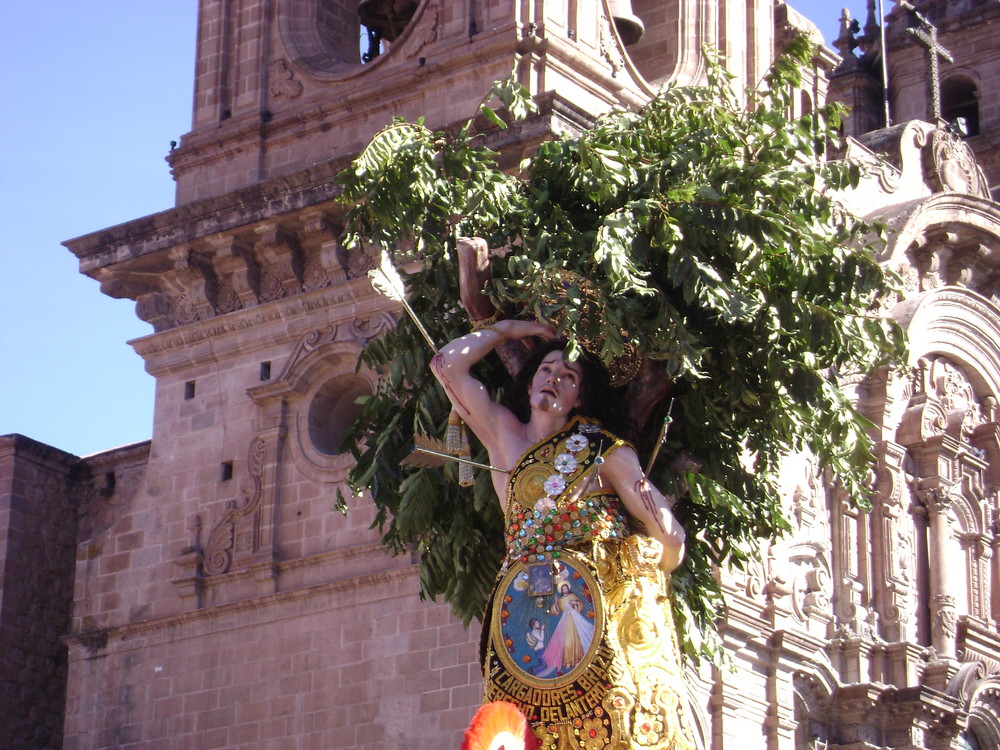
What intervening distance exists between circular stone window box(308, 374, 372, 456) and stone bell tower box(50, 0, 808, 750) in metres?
Answer: 0.02

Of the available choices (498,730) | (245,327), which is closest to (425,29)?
(245,327)

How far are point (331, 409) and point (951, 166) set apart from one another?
287 inches

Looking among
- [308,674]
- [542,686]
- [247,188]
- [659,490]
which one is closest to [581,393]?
[659,490]

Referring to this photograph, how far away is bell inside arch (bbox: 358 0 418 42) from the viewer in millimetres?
20872

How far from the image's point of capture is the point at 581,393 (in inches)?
401

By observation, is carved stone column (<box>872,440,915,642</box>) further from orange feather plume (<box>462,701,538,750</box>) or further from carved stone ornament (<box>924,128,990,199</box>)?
orange feather plume (<box>462,701,538,750</box>)

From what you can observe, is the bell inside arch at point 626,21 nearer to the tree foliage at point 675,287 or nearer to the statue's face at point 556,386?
the tree foliage at point 675,287

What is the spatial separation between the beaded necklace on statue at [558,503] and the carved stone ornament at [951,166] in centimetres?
1265

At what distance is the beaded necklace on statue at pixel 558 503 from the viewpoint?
9.73 m

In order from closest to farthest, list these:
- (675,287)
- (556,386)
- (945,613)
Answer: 1. (556,386)
2. (675,287)
3. (945,613)

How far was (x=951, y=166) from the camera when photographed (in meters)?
22.1

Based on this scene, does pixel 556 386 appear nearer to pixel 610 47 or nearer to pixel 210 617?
pixel 210 617

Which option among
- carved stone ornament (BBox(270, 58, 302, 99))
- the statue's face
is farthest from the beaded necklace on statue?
carved stone ornament (BBox(270, 58, 302, 99))

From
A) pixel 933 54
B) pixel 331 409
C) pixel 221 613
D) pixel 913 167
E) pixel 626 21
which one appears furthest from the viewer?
pixel 933 54
